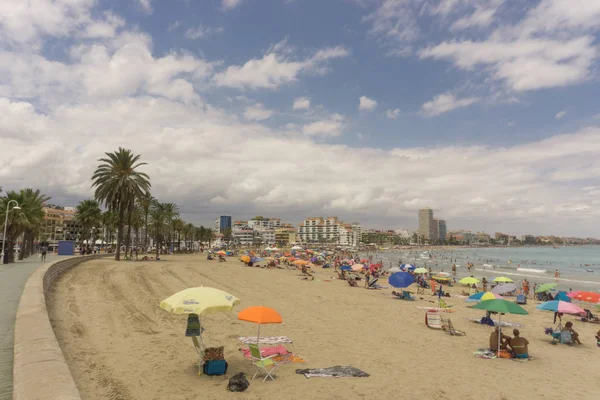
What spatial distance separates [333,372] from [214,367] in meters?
2.68

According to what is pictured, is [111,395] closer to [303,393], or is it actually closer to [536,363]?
[303,393]

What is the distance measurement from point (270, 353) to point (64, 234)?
142873mm

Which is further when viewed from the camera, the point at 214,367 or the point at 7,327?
the point at 7,327

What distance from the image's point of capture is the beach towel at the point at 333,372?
318 inches

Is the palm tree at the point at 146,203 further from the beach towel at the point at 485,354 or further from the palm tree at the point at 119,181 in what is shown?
the beach towel at the point at 485,354

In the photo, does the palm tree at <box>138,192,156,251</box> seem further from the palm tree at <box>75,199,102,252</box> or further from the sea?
the sea

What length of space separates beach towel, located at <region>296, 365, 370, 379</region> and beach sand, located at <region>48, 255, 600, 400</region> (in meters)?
0.25

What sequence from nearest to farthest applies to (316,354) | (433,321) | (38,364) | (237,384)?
(38,364) < (237,384) < (316,354) < (433,321)

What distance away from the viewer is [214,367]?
7742 mm

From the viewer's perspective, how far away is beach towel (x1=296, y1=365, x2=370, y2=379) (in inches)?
318

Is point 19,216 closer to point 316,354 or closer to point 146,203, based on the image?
point 146,203

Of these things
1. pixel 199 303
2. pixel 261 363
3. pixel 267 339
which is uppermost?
pixel 199 303

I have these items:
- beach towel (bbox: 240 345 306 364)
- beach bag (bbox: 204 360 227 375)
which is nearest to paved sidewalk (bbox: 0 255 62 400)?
beach bag (bbox: 204 360 227 375)

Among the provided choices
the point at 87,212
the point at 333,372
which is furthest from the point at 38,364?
the point at 87,212
